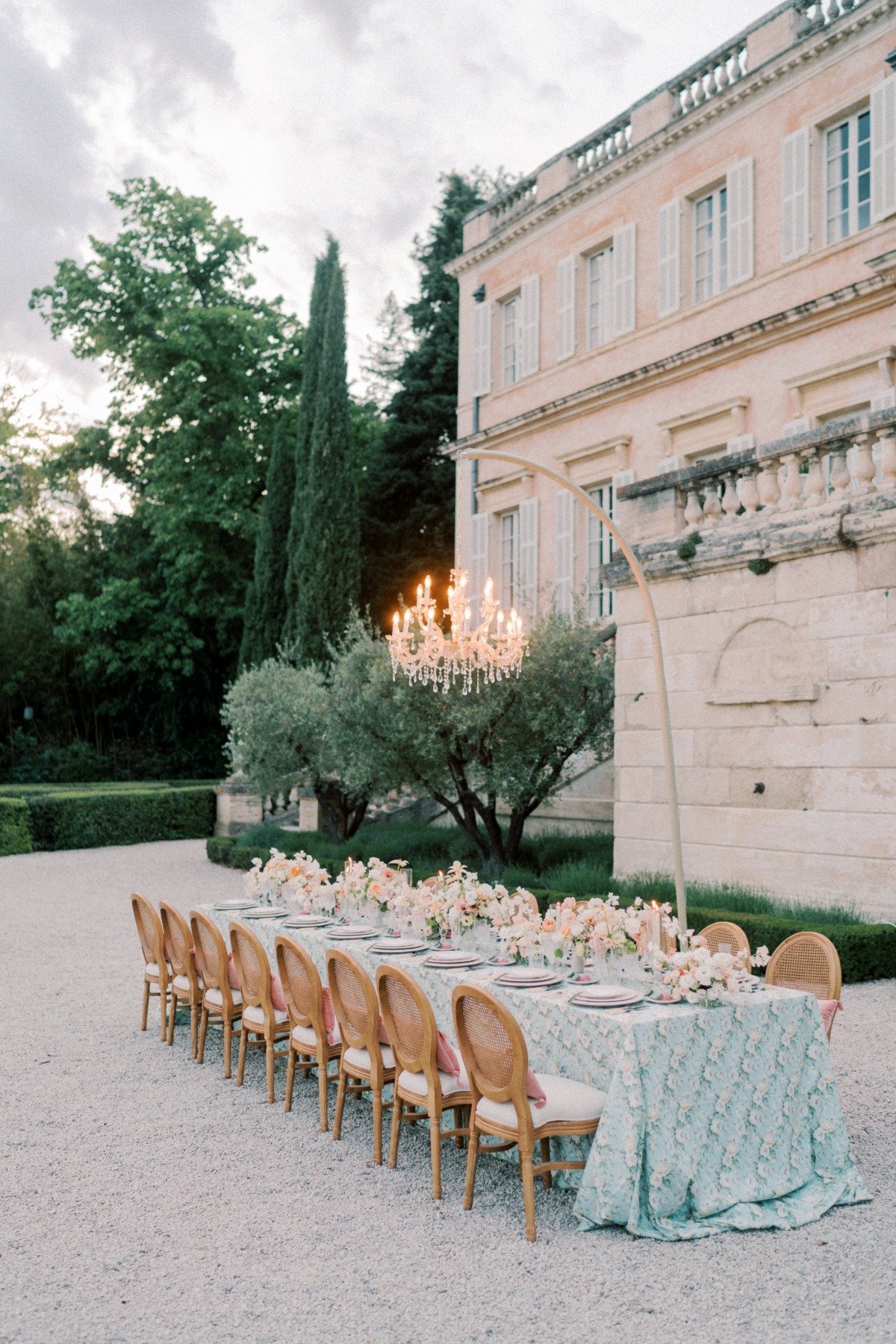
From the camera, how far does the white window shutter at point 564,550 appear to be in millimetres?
18781

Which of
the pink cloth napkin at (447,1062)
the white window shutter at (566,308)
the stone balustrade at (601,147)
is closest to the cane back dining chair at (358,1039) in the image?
the pink cloth napkin at (447,1062)

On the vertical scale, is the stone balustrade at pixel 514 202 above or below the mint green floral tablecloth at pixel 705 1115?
above

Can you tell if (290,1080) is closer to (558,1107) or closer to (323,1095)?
(323,1095)

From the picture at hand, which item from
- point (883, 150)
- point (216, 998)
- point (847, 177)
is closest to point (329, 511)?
point (847, 177)

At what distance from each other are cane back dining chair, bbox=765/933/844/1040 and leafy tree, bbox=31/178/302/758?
23.1m

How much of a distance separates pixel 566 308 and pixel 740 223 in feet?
12.6

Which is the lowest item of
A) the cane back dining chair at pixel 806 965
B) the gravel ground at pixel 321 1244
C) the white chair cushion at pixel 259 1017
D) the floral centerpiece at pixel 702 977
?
the gravel ground at pixel 321 1244

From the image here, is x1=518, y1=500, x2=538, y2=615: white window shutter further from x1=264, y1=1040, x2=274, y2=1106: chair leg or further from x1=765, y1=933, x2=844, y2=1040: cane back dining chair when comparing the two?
x1=264, y1=1040, x2=274, y2=1106: chair leg

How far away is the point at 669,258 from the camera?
→ 17562 millimetres

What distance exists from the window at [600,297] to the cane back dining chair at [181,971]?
13.3m

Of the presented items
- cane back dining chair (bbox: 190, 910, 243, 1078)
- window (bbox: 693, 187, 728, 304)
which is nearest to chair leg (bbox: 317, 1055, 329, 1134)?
cane back dining chair (bbox: 190, 910, 243, 1078)

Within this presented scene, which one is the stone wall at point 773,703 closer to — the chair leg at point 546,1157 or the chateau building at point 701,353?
the chateau building at point 701,353

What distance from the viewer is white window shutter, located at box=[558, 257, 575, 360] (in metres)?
19.4

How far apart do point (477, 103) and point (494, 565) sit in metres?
8.39
